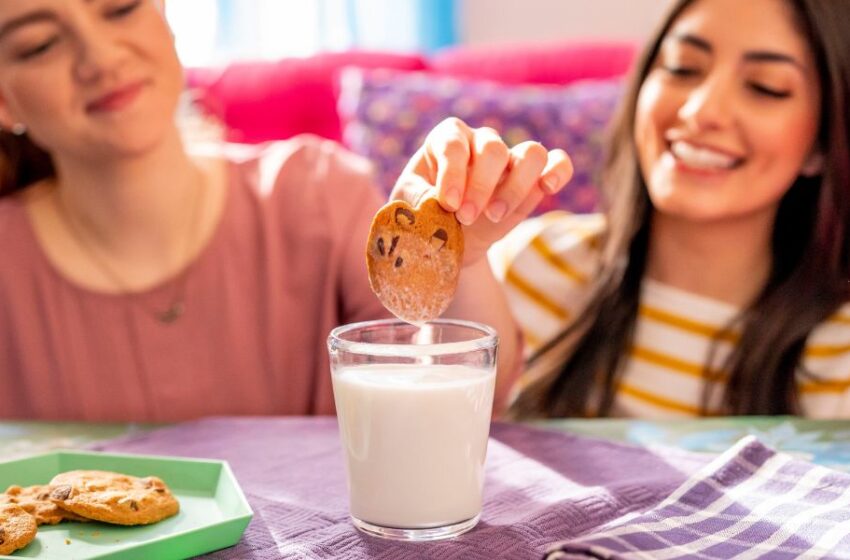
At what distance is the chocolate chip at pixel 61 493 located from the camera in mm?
706

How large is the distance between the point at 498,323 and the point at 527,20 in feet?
7.93

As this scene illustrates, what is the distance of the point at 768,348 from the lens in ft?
4.41

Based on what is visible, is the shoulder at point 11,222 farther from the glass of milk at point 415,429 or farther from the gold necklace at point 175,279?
the glass of milk at point 415,429

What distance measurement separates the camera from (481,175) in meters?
0.77

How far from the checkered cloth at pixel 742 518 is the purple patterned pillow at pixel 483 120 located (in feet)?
4.05

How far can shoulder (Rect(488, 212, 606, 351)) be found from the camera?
1.53 meters

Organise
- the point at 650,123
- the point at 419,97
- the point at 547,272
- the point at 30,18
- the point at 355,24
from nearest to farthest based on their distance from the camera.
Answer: the point at 30,18 → the point at 650,123 → the point at 547,272 → the point at 419,97 → the point at 355,24

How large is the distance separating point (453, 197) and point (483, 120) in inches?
51.2

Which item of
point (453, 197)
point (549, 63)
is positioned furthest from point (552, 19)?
point (453, 197)

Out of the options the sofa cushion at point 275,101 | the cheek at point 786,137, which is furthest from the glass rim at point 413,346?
the sofa cushion at point 275,101

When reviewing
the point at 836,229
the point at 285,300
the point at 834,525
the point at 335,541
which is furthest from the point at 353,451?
the point at 836,229

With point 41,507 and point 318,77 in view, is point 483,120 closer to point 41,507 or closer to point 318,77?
point 318,77

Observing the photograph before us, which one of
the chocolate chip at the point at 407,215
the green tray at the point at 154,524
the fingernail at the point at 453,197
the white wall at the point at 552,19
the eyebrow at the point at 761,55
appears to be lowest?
the green tray at the point at 154,524

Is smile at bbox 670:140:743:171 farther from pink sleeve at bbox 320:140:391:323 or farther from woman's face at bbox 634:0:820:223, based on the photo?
pink sleeve at bbox 320:140:391:323
